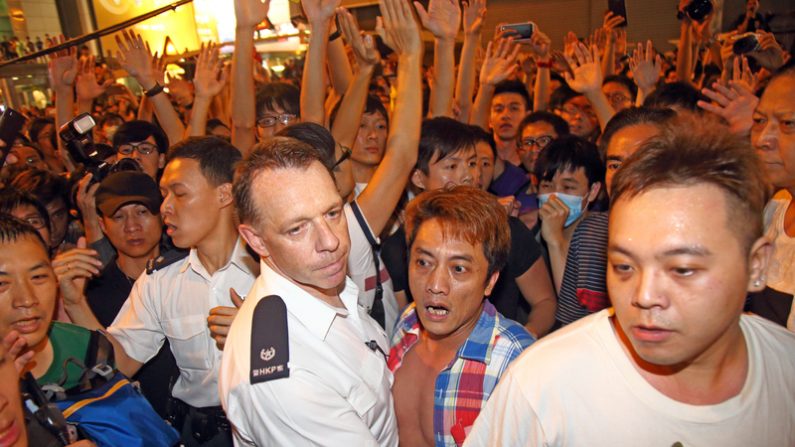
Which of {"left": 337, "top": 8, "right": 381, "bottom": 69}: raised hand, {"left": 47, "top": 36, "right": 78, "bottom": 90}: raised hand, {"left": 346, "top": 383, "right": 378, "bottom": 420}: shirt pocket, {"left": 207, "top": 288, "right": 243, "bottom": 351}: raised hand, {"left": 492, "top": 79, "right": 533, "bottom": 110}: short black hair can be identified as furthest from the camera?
{"left": 492, "top": 79, "right": 533, "bottom": 110}: short black hair

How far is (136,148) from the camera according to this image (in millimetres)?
3975

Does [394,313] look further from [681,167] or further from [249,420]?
[681,167]

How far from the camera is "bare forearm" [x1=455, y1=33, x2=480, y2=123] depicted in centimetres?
406

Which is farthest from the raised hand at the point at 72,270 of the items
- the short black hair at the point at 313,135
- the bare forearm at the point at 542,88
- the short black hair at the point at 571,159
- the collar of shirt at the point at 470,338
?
the bare forearm at the point at 542,88

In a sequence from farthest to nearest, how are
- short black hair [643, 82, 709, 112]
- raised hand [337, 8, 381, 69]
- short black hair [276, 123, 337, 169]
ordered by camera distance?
short black hair [643, 82, 709, 112] → raised hand [337, 8, 381, 69] → short black hair [276, 123, 337, 169]

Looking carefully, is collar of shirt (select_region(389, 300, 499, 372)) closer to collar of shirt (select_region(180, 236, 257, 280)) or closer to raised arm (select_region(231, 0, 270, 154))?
collar of shirt (select_region(180, 236, 257, 280))

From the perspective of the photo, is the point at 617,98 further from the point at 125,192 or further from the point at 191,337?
the point at 191,337

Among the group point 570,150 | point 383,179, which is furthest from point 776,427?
point 570,150

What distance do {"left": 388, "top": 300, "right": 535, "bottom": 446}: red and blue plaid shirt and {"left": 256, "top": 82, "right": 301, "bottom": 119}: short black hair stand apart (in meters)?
2.22

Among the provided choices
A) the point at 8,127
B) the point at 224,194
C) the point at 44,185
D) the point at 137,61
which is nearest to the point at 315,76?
the point at 224,194

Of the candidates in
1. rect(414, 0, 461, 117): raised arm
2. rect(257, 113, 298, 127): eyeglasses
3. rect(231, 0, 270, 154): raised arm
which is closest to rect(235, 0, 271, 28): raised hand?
rect(231, 0, 270, 154): raised arm

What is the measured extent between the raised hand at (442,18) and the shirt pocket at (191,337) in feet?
6.93

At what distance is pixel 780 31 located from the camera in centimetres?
849

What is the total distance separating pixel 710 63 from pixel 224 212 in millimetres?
6655
